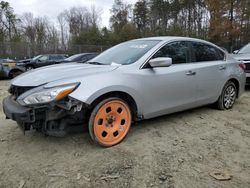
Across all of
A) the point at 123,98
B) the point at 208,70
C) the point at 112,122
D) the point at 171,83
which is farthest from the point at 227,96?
the point at 112,122

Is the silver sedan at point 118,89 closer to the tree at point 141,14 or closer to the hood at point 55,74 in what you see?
the hood at point 55,74

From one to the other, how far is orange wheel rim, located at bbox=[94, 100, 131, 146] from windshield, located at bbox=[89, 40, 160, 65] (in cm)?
70

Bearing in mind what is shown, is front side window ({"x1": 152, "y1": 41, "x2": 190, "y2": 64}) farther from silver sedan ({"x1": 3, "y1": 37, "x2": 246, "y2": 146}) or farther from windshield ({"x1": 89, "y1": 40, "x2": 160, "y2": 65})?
windshield ({"x1": 89, "y1": 40, "x2": 160, "y2": 65})

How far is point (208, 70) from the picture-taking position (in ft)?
14.5

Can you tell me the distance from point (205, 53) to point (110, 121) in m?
2.40

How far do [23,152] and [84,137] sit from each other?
2.82ft

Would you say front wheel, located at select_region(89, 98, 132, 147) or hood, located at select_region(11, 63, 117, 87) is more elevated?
hood, located at select_region(11, 63, 117, 87)

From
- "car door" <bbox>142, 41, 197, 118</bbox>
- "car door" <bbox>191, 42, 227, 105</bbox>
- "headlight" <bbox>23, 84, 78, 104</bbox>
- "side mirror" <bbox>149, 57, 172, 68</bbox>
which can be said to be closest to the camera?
"headlight" <bbox>23, 84, 78, 104</bbox>

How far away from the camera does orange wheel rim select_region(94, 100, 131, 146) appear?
3.19m

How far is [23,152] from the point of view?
10.5 feet

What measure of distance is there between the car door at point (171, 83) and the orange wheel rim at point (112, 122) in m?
0.36

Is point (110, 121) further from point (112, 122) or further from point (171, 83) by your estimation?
point (171, 83)

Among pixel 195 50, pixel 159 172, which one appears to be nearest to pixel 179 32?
pixel 195 50

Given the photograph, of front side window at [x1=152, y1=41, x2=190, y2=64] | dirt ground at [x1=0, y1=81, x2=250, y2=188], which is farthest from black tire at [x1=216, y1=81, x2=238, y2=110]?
front side window at [x1=152, y1=41, x2=190, y2=64]
